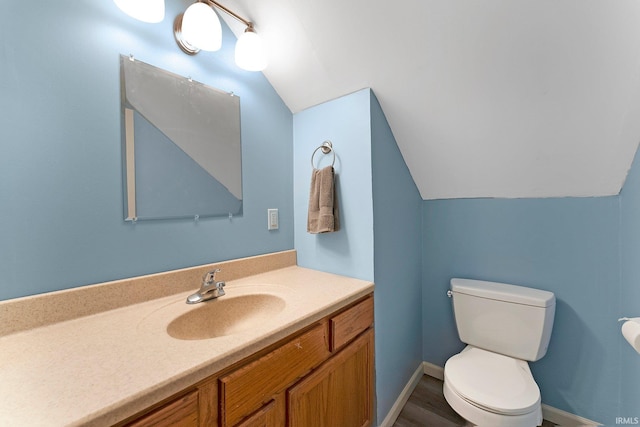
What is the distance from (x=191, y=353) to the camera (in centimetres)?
68

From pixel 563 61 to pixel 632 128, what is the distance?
0.44 m

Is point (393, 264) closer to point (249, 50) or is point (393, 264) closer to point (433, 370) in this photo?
point (433, 370)

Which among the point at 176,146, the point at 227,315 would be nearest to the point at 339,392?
the point at 227,315

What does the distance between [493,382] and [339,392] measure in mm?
759

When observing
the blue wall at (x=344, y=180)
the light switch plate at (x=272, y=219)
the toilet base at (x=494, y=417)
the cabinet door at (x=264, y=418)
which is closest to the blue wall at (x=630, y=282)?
the toilet base at (x=494, y=417)

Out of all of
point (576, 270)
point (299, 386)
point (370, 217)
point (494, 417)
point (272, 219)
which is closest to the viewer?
point (299, 386)

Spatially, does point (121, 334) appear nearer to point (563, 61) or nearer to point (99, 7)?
point (99, 7)

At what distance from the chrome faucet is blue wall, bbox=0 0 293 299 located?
15cm

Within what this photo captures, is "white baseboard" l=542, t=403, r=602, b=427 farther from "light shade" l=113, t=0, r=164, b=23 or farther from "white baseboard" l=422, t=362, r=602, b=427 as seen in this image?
"light shade" l=113, t=0, r=164, b=23

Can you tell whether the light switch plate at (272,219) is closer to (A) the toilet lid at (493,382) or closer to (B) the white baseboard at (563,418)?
(A) the toilet lid at (493,382)

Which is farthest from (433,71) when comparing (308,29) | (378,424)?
(378,424)

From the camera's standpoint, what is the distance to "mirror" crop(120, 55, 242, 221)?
3.43ft

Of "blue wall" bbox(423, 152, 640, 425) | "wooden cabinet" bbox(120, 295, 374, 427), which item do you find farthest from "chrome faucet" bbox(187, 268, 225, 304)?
"blue wall" bbox(423, 152, 640, 425)

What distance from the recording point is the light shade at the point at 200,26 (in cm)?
108
